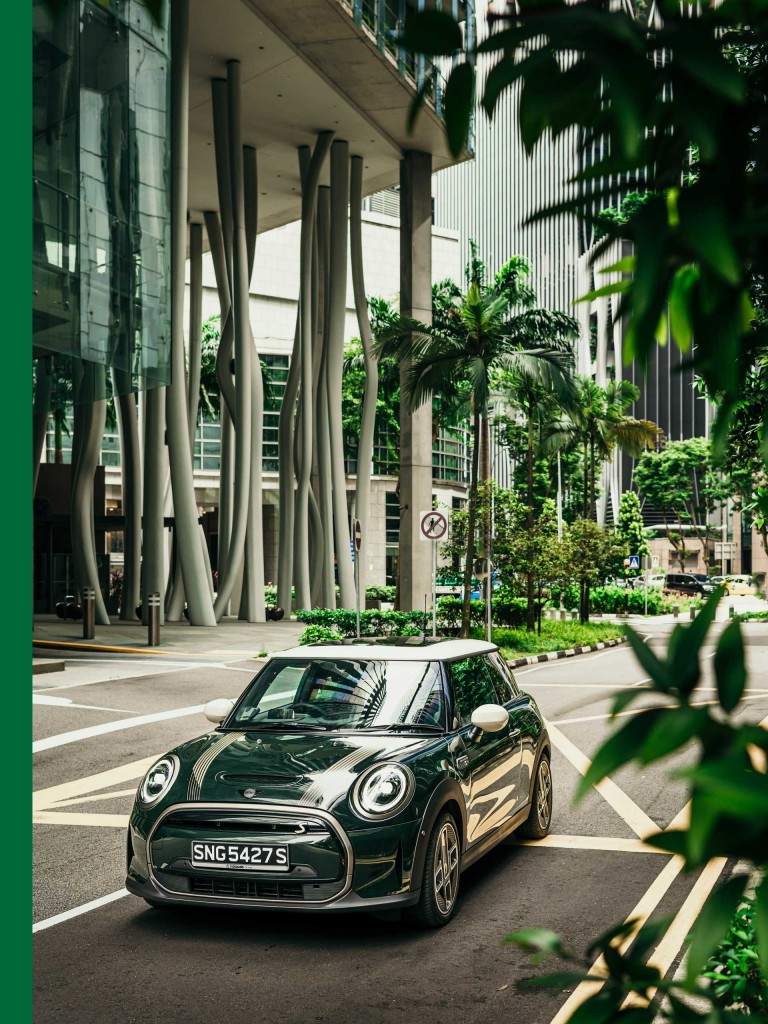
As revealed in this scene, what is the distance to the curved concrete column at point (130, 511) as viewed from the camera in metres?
37.3

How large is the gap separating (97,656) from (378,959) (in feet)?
65.2

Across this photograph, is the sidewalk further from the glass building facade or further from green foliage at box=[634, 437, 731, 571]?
green foliage at box=[634, 437, 731, 571]

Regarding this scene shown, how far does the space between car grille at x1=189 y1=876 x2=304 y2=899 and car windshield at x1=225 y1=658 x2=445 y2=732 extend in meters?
1.33

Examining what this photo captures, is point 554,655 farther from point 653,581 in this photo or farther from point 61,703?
point 653,581

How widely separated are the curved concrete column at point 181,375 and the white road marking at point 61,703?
1118 centimetres

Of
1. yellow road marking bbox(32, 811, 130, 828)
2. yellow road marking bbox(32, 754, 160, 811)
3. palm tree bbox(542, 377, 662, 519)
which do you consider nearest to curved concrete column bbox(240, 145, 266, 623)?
palm tree bbox(542, 377, 662, 519)

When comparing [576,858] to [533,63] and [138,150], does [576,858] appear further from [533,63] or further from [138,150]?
[138,150]

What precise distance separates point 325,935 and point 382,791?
931mm

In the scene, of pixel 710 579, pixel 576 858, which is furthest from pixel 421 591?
pixel 710 579

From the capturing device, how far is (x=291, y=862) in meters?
6.67

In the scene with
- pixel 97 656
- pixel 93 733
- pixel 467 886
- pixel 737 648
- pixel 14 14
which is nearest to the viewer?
pixel 737 648

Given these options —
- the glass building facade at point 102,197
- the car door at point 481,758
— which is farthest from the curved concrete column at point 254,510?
the car door at point 481,758

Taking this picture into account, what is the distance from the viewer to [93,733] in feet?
50.1

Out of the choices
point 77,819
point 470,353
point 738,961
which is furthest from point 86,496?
point 738,961
